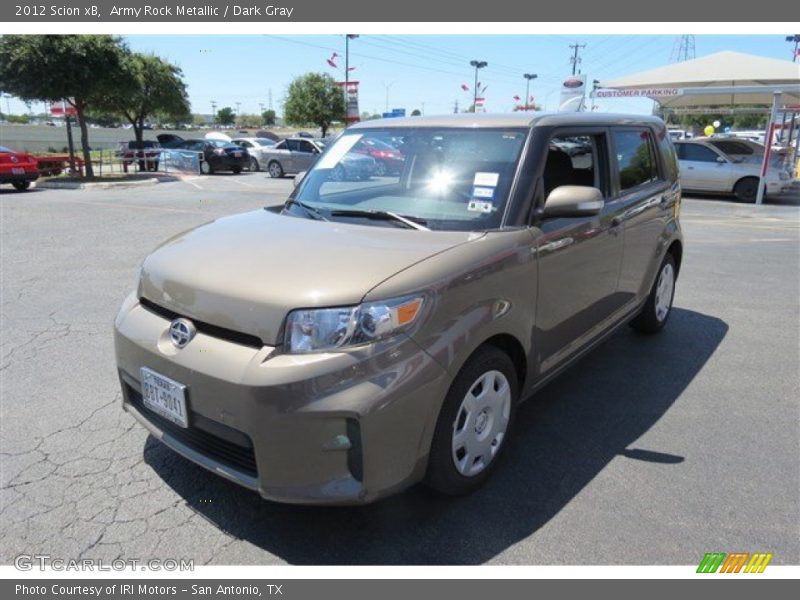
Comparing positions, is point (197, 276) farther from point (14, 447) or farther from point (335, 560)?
point (14, 447)

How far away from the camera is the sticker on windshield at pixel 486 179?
3133mm

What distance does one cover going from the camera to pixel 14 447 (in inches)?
129

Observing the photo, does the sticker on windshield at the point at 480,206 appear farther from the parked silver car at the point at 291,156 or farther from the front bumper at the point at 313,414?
the parked silver car at the point at 291,156

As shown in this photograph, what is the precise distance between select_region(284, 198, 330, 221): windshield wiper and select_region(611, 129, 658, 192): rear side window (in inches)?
85.4

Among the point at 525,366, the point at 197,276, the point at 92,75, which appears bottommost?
the point at 525,366

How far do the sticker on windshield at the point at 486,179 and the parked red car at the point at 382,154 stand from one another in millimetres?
617

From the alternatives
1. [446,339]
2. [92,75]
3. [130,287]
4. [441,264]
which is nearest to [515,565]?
[446,339]

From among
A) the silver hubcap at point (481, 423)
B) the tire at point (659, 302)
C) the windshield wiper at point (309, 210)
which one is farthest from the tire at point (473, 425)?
the tire at point (659, 302)

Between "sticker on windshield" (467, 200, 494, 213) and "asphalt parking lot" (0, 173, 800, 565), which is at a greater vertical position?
"sticker on windshield" (467, 200, 494, 213)

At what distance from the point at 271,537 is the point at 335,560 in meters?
0.33

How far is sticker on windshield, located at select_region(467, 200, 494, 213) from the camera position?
10.1ft

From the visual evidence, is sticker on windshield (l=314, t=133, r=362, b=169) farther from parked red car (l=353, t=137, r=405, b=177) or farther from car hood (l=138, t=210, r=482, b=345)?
car hood (l=138, t=210, r=482, b=345)

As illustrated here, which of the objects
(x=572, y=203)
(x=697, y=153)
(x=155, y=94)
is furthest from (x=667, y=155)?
(x=155, y=94)

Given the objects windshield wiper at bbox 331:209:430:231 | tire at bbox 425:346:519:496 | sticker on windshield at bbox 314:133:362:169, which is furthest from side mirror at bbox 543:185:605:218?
sticker on windshield at bbox 314:133:362:169
